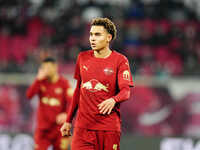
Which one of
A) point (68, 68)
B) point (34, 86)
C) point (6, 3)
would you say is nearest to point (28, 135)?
point (34, 86)

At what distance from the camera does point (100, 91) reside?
16.1 feet

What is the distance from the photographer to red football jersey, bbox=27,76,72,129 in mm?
7738

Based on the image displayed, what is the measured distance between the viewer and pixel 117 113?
16.4 ft

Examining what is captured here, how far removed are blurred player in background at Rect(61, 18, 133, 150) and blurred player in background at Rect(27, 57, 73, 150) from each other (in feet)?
8.73

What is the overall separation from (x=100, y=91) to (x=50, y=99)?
10.1ft

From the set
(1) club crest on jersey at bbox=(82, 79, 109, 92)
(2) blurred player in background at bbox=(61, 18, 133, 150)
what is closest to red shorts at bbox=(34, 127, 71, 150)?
(2) blurred player in background at bbox=(61, 18, 133, 150)

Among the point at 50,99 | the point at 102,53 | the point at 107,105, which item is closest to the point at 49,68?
the point at 50,99

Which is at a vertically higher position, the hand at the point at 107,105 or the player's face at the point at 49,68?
the player's face at the point at 49,68

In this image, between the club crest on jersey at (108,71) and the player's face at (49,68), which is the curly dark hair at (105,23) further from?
the player's face at (49,68)

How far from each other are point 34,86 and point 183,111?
525cm

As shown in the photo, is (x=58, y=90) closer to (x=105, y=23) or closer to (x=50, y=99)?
(x=50, y=99)

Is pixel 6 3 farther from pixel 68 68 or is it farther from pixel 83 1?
pixel 68 68

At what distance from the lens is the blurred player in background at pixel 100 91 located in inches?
192

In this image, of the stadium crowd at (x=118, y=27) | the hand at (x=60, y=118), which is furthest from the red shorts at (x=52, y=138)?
the stadium crowd at (x=118, y=27)
